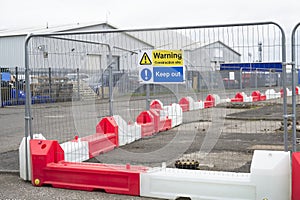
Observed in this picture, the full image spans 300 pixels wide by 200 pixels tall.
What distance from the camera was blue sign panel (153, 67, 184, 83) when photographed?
578 cm

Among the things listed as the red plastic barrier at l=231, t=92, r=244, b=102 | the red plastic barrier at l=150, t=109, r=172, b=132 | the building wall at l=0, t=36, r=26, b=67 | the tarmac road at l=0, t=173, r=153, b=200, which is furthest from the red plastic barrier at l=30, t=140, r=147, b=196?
the building wall at l=0, t=36, r=26, b=67

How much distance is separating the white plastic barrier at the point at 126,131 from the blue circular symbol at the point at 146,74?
2.92 metres

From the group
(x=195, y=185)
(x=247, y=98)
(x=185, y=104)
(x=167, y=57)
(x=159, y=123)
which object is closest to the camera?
(x=195, y=185)

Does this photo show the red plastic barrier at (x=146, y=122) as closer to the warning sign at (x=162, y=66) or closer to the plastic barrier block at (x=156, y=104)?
the plastic barrier block at (x=156, y=104)

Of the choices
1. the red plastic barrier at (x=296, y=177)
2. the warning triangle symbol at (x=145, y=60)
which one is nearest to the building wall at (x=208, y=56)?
the warning triangle symbol at (x=145, y=60)

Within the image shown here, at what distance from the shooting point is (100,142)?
824cm

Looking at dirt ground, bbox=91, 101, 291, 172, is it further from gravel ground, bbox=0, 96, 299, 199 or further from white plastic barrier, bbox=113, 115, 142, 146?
white plastic barrier, bbox=113, 115, 142, 146

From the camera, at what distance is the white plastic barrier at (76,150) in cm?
697

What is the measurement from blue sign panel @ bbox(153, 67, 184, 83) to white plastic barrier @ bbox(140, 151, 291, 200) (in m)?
1.22

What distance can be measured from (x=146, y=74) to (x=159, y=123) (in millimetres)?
5204

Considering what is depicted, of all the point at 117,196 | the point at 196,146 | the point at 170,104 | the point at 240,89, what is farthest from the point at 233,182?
the point at 240,89

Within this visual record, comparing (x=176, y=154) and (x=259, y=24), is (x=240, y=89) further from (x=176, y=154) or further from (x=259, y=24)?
(x=259, y=24)

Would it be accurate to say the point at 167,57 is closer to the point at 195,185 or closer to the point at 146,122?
the point at 195,185

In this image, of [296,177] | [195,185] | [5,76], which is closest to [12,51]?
[5,76]
